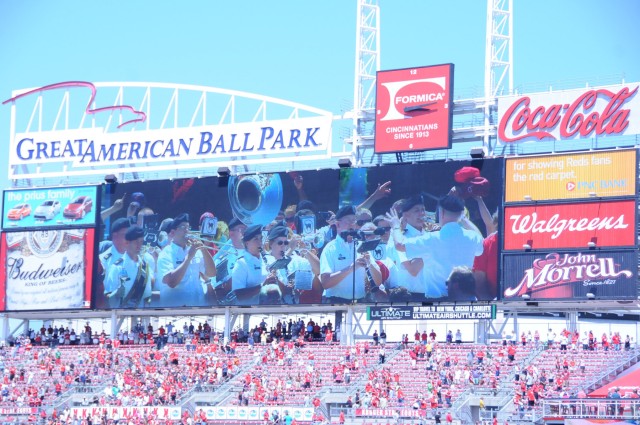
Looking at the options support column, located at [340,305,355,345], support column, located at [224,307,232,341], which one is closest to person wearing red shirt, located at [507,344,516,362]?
support column, located at [340,305,355,345]

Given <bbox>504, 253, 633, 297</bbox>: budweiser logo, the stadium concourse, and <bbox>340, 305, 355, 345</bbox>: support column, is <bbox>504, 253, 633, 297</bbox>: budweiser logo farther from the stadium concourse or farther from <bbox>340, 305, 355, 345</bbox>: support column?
<bbox>340, 305, 355, 345</bbox>: support column

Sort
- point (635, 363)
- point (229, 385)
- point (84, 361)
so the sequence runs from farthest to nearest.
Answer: point (84, 361)
point (229, 385)
point (635, 363)

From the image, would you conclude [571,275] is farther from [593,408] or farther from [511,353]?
[593,408]

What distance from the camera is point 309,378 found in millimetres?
51312

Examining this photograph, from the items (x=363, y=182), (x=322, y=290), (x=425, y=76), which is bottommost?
(x=322, y=290)

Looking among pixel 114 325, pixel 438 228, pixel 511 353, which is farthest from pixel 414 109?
pixel 114 325

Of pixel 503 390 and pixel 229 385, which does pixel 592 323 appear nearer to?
pixel 503 390

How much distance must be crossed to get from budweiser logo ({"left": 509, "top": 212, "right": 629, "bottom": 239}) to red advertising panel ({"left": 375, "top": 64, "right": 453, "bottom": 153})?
3.57 metres

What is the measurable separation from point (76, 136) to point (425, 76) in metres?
15.1

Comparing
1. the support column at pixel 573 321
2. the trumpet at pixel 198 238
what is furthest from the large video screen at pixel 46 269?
the support column at pixel 573 321

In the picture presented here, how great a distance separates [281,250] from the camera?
54.2 m

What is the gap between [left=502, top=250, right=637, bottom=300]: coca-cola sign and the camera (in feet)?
160

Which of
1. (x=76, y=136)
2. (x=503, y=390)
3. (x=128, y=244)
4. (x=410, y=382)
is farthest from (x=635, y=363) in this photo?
(x=76, y=136)

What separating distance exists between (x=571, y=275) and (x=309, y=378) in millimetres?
9258
